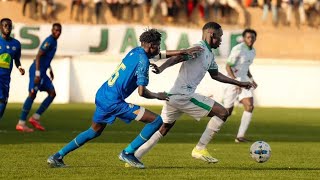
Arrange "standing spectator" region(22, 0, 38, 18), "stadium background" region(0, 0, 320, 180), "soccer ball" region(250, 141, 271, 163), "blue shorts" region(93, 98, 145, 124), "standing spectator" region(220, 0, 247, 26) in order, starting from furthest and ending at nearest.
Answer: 1. "standing spectator" region(220, 0, 247, 26)
2. "standing spectator" region(22, 0, 38, 18)
3. "soccer ball" region(250, 141, 271, 163)
4. "stadium background" region(0, 0, 320, 180)
5. "blue shorts" region(93, 98, 145, 124)

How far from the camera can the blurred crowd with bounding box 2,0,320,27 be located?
128ft

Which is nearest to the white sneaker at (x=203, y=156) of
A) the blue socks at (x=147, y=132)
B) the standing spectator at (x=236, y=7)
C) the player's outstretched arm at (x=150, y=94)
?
the blue socks at (x=147, y=132)

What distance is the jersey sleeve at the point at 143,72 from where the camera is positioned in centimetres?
1348

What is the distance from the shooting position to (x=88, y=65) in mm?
34594

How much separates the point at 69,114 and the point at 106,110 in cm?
1476

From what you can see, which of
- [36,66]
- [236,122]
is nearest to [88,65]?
[236,122]

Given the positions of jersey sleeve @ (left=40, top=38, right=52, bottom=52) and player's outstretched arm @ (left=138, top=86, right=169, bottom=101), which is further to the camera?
jersey sleeve @ (left=40, top=38, right=52, bottom=52)

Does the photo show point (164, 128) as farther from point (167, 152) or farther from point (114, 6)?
point (114, 6)

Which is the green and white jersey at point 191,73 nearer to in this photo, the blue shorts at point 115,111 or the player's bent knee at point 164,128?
the player's bent knee at point 164,128

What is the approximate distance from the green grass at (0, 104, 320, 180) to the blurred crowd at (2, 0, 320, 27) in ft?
36.7

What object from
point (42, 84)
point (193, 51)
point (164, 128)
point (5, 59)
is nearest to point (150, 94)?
point (193, 51)

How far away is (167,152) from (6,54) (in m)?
4.92

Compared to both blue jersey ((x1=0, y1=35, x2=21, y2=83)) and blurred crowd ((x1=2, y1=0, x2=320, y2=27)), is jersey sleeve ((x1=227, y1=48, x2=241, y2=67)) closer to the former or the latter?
blue jersey ((x1=0, y1=35, x2=21, y2=83))

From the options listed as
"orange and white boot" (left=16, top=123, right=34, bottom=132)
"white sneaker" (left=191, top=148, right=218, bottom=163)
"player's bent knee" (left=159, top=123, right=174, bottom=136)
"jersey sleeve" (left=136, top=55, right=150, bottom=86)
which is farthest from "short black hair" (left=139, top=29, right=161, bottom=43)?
"orange and white boot" (left=16, top=123, right=34, bottom=132)
